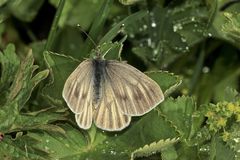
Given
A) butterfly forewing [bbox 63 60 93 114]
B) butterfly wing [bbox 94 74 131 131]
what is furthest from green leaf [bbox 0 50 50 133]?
butterfly wing [bbox 94 74 131 131]

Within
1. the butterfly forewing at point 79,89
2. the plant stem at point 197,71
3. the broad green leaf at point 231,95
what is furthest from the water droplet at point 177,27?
the butterfly forewing at point 79,89

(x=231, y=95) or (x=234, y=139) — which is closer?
(x=234, y=139)

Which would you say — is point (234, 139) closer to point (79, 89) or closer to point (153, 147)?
point (153, 147)

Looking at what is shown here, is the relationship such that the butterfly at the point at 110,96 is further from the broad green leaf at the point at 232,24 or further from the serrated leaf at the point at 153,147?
the broad green leaf at the point at 232,24

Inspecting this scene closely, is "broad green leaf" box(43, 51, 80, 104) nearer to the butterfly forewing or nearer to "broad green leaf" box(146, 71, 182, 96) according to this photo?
the butterfly forewing

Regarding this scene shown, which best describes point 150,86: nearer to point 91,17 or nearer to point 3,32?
point 91,17

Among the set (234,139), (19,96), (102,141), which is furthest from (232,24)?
(19,96)
